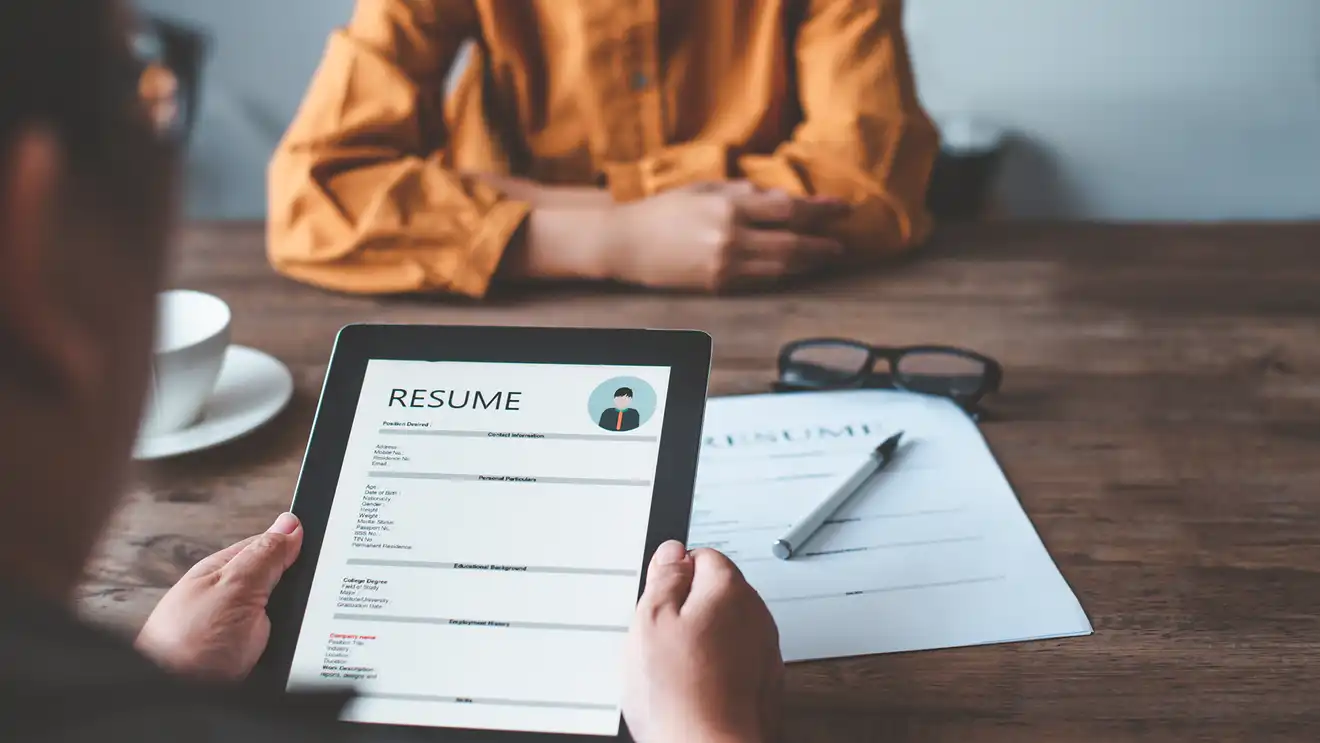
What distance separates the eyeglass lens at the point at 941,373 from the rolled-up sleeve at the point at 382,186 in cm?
38

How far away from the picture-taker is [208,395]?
0.75 meters

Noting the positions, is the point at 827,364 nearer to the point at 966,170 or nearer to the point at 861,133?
the point at 861,133

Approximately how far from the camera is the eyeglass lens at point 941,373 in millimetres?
763

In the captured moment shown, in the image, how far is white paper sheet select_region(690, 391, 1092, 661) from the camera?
560 mm

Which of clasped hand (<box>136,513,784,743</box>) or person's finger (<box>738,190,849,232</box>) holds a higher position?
clasped hand (<box>136,513,784,743</box>)

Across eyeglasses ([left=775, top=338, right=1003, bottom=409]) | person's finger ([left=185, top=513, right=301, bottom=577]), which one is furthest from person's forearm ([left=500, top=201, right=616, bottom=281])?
person's finger ([left=185, top=513, right=301, bottom=577])

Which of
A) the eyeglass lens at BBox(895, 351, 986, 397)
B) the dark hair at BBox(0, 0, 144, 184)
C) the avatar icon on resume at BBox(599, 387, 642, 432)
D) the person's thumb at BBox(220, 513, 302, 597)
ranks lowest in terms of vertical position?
the eyeglass lens at BBox(895, 351, 986, 397)

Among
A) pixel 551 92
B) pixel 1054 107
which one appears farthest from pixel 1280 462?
pixel 1054 107

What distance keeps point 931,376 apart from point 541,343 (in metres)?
0.32

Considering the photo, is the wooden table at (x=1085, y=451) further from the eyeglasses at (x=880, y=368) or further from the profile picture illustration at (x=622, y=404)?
the profile picture illustration at (x=622, y=404)

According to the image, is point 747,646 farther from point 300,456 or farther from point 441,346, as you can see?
point 300,456

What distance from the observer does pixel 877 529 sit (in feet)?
2.08

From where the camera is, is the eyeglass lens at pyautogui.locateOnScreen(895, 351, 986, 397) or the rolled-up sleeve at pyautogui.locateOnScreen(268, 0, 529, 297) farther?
the rolled-up sleeve at pyautogui.locateOnScreen(268, 0, 529, 297)

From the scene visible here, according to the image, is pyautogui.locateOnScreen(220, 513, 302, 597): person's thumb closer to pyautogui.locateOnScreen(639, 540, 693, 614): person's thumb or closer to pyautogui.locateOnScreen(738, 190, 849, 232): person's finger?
pyautogui.locateOnScreen(639, 540, 693, 614): person's thumb
